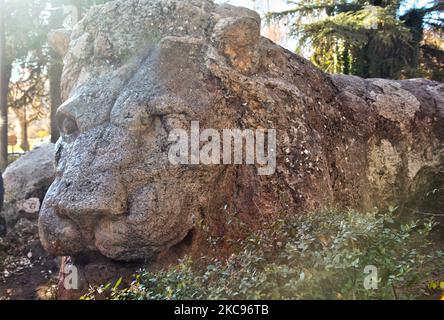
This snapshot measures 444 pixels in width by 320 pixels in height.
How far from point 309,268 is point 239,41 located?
265 centimetres

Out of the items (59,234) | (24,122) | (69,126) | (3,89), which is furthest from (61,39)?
(24,122)

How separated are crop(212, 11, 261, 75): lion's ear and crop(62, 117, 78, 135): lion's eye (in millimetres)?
1619

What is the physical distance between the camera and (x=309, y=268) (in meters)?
3.22

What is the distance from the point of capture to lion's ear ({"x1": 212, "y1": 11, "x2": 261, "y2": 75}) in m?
4.96

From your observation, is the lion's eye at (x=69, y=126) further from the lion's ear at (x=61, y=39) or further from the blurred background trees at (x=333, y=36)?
the blurred background trees at (x=333, y=36)

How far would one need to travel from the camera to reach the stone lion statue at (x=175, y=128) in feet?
14.4

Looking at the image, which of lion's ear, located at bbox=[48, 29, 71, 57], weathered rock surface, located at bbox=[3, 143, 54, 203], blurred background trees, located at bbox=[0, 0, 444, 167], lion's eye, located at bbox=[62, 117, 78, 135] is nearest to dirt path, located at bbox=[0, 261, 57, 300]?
weathered rock surface, located at bbox=[3, 143, 54, 203]

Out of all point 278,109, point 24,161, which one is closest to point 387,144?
point 278,109

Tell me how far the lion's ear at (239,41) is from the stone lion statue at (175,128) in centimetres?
1

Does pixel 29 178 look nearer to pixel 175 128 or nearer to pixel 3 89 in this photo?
pixel 175 128

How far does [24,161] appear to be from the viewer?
883 cm

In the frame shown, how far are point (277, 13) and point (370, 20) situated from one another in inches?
118
